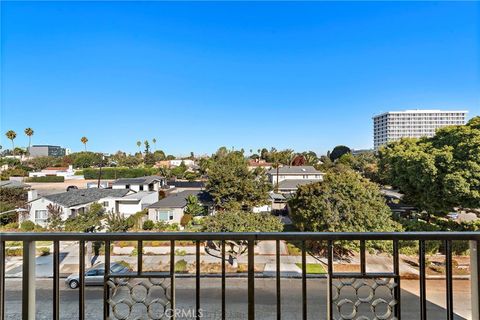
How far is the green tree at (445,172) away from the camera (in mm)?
7699

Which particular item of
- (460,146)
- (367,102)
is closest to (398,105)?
(367,102)

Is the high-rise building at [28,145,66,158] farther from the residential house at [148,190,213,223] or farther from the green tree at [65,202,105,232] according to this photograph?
the residential house at [148,190,213,223]

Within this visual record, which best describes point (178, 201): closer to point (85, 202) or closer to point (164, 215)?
point (164, 215)

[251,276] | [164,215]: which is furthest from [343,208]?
[164,215]

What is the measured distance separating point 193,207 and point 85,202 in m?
4.75

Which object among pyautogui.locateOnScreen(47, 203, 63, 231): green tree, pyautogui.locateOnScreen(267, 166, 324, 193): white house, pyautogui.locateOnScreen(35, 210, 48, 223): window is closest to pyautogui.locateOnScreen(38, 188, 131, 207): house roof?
pyautogui.locateOnScreen(47, 203, 63, 231): green tree

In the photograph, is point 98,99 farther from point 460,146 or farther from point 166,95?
point 460,146

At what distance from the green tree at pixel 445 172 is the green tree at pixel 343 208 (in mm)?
1911

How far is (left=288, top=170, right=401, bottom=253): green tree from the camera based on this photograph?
7.29 metres

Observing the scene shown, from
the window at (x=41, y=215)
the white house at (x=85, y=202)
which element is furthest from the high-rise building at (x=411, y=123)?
the window at (x=41, y=215)

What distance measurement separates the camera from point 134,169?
A: 71.9ft

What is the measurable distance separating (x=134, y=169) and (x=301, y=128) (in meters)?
15.1

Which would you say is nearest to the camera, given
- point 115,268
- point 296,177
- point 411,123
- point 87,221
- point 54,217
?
point 115,268

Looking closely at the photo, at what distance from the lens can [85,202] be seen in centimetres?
892
